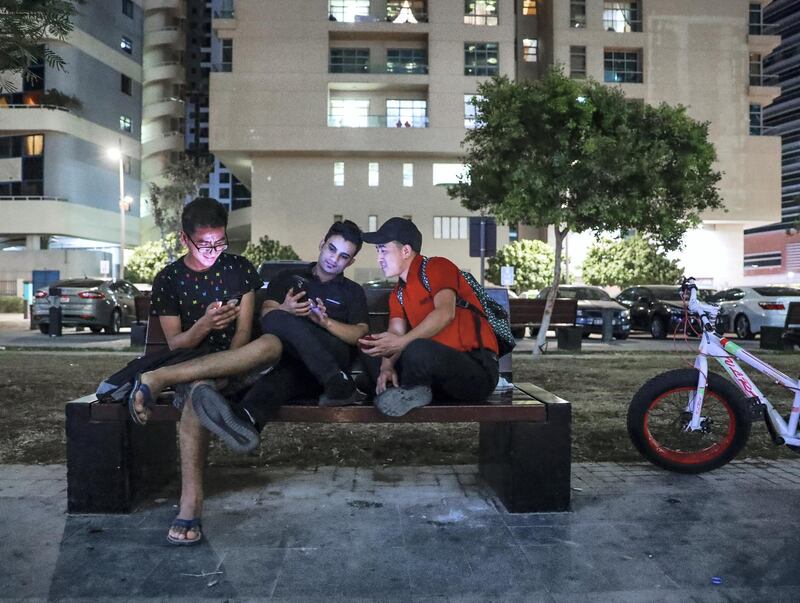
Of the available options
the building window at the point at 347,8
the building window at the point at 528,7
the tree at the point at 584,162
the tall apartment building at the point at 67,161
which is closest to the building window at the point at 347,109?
the building window at the point at 347,8

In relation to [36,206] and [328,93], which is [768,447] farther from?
[36,206]

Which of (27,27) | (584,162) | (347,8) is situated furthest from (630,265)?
(27,27)

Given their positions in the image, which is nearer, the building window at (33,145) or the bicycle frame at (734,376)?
the bicycle frame at (734,376)

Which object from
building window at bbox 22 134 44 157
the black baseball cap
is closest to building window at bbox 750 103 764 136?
building window at bbox 22 134 44 157

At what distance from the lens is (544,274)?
35031mm

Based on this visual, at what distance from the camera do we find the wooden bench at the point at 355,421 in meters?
3.75

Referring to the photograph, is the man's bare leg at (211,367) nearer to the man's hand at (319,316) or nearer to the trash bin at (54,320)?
the man's hand at (319,316)

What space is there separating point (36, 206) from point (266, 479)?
46.5 m

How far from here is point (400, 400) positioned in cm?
363

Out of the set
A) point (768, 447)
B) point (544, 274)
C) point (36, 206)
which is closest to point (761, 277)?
point (544, 274)

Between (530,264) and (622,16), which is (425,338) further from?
(622,16)

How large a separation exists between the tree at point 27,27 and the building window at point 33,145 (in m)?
43.9

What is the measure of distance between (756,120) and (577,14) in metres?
13.8

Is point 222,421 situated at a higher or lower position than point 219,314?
lower
